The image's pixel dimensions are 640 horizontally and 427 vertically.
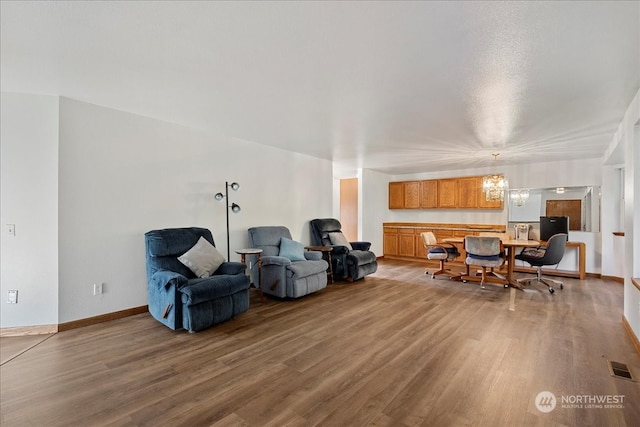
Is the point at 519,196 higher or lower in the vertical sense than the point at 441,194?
lower

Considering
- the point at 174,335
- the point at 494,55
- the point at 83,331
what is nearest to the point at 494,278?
the point at 494,55

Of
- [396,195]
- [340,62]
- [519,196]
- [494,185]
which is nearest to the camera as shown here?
[340,62]

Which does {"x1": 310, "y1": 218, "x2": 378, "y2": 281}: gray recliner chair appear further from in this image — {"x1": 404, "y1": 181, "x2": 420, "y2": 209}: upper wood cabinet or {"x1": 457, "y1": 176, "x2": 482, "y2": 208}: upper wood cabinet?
{"x1": 457, "y1": 176, "x2": 482, "y2": 208}: upper wood cabinet

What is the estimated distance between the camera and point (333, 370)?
237 cm

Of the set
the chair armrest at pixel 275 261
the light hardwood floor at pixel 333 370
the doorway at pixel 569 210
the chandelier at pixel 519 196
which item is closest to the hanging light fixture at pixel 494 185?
the chandelier at pixel 519 196

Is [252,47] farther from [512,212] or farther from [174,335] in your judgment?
[512,212]

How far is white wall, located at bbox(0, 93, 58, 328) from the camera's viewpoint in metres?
3.03

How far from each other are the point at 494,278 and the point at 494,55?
14.4 ft

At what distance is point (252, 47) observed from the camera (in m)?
2.13

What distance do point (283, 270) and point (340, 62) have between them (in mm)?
2801

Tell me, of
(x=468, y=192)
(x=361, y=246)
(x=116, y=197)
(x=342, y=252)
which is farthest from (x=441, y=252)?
(x=116, y=197)

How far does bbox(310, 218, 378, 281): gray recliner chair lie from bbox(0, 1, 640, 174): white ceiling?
91.4 inches

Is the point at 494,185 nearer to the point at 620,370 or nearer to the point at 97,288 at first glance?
the point at 620,370
